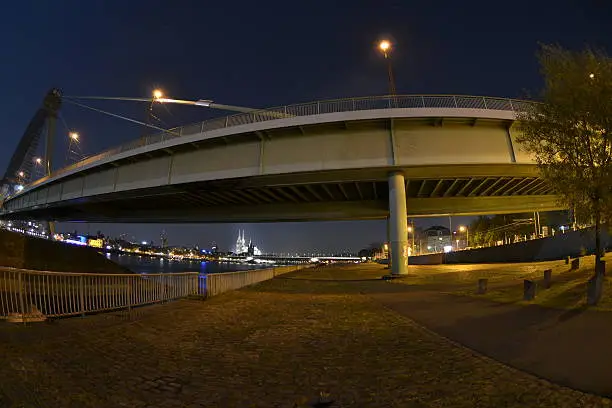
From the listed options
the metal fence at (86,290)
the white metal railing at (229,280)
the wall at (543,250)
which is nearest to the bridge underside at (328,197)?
the wall at (543,250)

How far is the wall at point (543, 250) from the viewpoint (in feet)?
92.6

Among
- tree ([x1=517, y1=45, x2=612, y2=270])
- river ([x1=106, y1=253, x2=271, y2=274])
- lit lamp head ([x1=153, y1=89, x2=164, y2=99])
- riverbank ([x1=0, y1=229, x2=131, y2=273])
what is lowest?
river ([x1=106, y1=253, x2=271, y2=274])

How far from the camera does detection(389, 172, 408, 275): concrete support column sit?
24.0 m

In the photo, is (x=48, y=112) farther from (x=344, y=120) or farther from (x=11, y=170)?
(x=344, y=120)

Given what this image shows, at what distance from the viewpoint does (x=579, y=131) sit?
999 centimetres

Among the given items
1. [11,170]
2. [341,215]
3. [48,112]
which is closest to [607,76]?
[341,215]

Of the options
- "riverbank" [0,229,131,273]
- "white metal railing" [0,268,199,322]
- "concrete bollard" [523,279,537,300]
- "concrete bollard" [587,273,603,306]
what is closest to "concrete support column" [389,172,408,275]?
"concrete bollard" [523,279,537,300]

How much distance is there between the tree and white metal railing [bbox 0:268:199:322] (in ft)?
44.1

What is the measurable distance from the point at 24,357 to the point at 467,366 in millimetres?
6472

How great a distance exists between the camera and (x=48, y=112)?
6056cm

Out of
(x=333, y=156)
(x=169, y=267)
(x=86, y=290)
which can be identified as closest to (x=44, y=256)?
(x=86, y=290)

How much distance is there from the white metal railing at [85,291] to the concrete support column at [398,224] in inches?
551

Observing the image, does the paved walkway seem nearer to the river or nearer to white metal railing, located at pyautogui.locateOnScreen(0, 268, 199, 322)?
white metal railing, located at pyautogui.locateOnScreen(0, 268, 199, 322)

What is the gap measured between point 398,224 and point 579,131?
1450 cm
